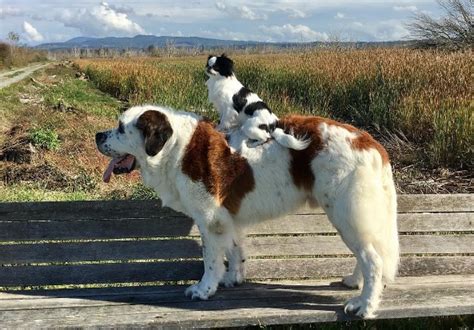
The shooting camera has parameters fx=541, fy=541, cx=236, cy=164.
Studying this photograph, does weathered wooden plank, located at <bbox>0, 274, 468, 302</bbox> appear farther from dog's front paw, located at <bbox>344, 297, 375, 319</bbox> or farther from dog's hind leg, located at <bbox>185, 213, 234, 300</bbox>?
dog's front paw, located at <bbox>344, 297, 375, 319</bbox>

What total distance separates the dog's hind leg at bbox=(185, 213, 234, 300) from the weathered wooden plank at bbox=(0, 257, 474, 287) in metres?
0.42

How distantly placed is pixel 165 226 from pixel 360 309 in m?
1.56

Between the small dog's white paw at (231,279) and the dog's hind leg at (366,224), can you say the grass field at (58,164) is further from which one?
the dog's hind leg at (366,224)

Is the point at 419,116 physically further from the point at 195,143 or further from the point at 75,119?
the point at 75,119

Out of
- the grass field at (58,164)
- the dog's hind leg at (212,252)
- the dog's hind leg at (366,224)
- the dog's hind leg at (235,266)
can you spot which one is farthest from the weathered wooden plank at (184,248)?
the grass field at (58,164)

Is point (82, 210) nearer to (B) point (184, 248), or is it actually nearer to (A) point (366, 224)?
(B) point (184, 248)

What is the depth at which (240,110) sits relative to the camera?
4.20 m

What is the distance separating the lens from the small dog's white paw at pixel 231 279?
4.06m

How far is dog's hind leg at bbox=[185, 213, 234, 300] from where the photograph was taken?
3.70 m

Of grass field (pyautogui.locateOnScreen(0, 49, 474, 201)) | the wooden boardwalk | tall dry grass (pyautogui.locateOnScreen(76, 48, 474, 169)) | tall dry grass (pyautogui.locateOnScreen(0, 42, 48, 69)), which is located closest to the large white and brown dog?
the wooden boardwalk

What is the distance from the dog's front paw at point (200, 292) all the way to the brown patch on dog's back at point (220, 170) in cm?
58

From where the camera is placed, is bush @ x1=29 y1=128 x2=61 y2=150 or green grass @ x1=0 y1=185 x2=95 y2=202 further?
bush @ x1=29 y1=128 x2=61 y2=150

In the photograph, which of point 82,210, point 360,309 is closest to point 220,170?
point 82,210

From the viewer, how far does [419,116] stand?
31.0 ft
